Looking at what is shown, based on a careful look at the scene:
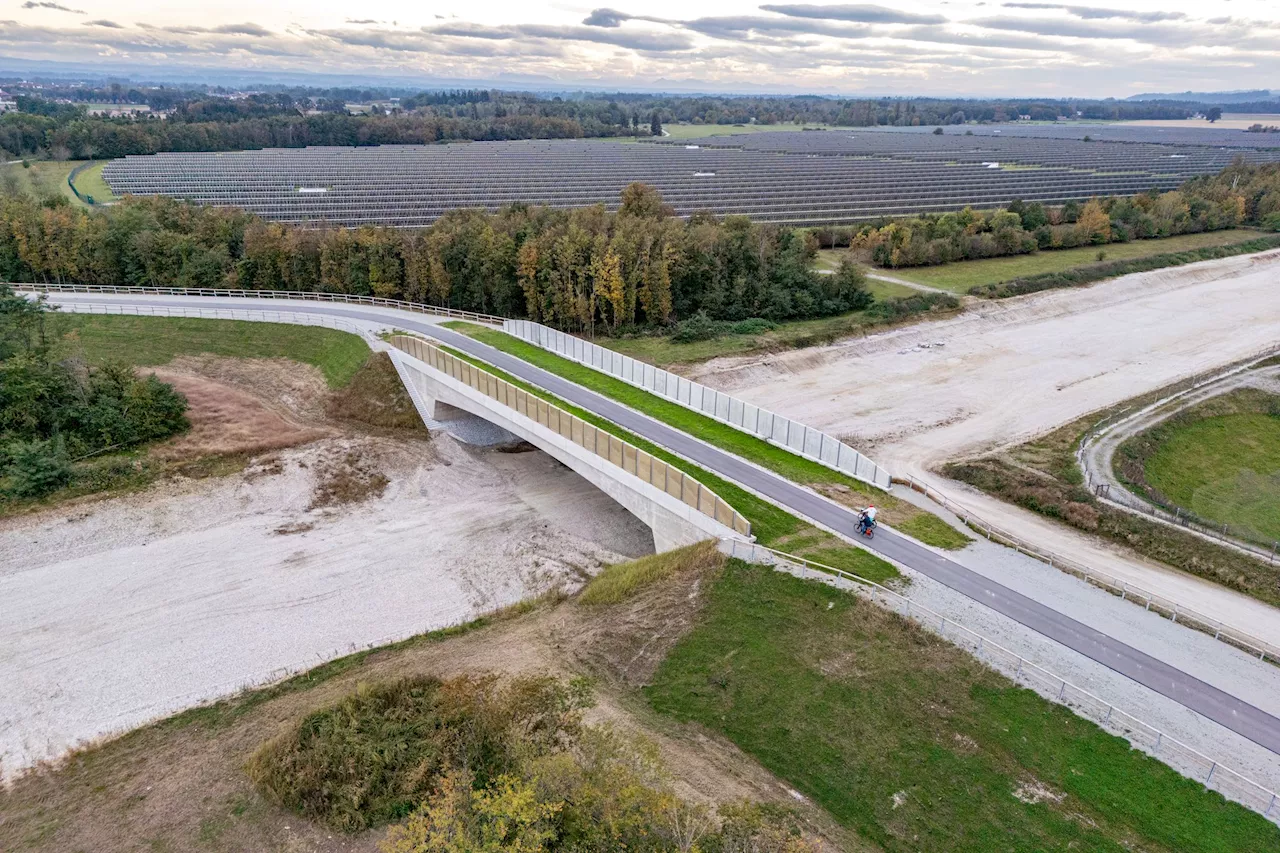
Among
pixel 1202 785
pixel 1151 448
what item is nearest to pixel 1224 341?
pixel 1151 448

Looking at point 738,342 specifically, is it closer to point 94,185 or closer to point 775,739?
point 775,739

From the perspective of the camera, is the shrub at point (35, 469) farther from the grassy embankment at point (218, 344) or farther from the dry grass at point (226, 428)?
the grassy embankment at point (218, 344)

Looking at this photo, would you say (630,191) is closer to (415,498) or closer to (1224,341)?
(415,498)

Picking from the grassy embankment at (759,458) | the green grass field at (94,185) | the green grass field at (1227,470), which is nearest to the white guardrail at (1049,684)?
the grassy embankment at (759,458)

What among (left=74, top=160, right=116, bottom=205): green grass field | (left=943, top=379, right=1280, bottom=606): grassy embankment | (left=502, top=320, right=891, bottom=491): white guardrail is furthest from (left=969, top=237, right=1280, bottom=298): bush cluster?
(left=74, top=160, right=116, bottom=205): green grass field

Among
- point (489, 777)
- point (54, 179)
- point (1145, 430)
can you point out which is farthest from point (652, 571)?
point (54, 179)

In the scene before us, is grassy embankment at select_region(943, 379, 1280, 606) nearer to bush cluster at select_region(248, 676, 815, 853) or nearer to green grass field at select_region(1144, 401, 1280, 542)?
green grass field at select_region(1144, 401, 1280, 542)
